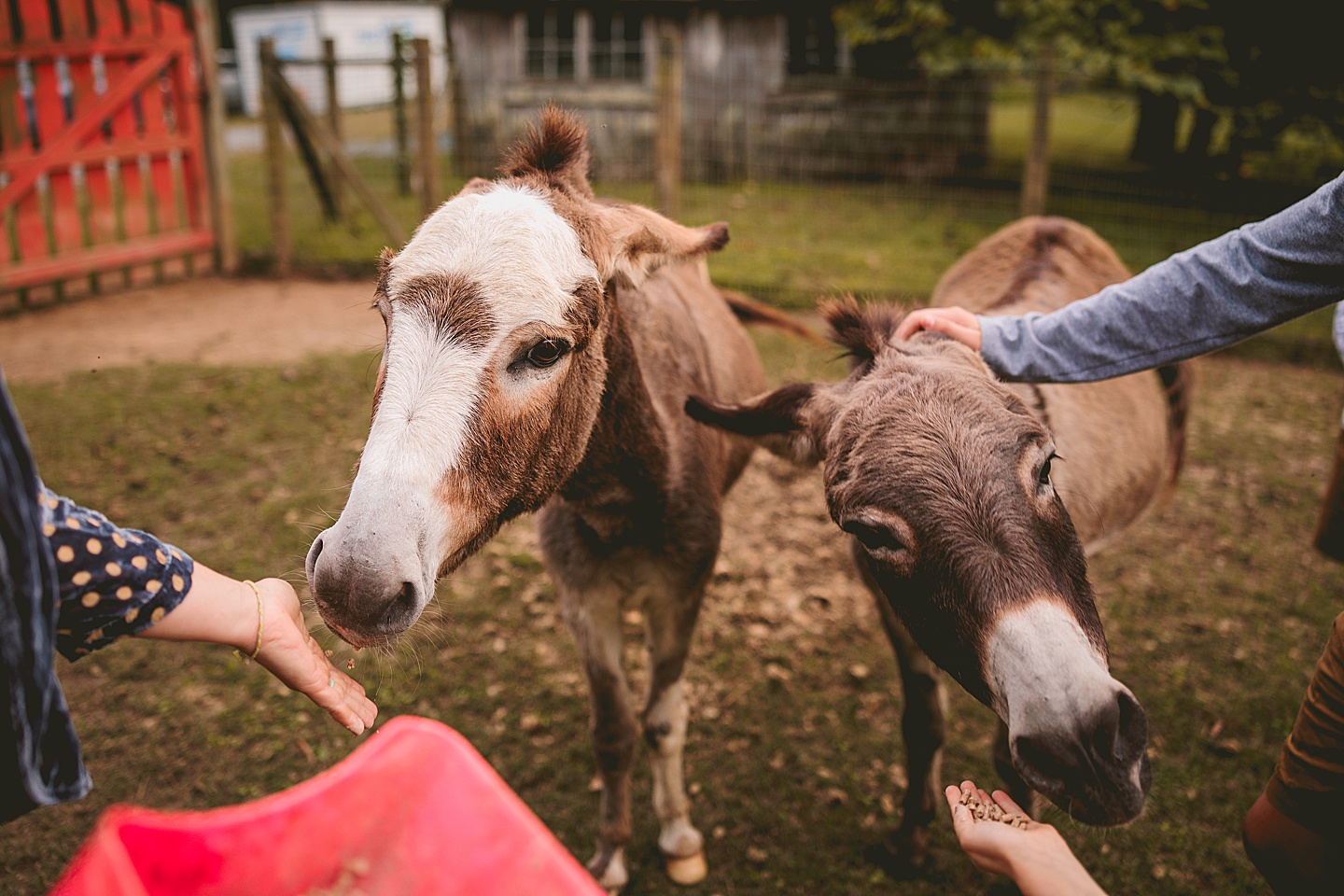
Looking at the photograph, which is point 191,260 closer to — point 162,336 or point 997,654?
point 162,336

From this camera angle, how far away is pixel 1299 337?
25.9 feet

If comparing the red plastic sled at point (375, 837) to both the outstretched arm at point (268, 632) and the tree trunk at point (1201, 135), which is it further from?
the tree trunk at point (1201, 135)

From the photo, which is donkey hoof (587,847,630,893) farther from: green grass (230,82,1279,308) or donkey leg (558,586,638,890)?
green grass (230,82,1279,308)

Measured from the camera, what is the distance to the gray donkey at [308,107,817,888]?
1.67 metres

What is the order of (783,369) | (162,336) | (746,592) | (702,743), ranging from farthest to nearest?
(162,336) → (783,369) → (746,592) → (702,743)

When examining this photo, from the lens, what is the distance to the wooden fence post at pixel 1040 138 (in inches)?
314

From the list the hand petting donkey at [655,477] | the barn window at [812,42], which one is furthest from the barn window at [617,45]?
the hand petting donkey at [655,477]

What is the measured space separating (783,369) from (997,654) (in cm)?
542

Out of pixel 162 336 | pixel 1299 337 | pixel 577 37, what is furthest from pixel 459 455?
pixel 577 37

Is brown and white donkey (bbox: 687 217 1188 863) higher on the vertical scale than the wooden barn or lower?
lower

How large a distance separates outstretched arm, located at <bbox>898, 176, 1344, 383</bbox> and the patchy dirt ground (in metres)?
5.82

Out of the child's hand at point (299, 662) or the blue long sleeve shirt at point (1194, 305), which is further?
the blue long sleeve shirt at point (1194, 305)

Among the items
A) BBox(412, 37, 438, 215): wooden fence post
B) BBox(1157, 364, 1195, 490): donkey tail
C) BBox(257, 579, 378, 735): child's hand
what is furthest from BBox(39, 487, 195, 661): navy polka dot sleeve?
BBox(412, 37, 438, 215): wooden fence post

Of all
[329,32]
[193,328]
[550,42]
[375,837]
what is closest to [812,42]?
[550,42]
